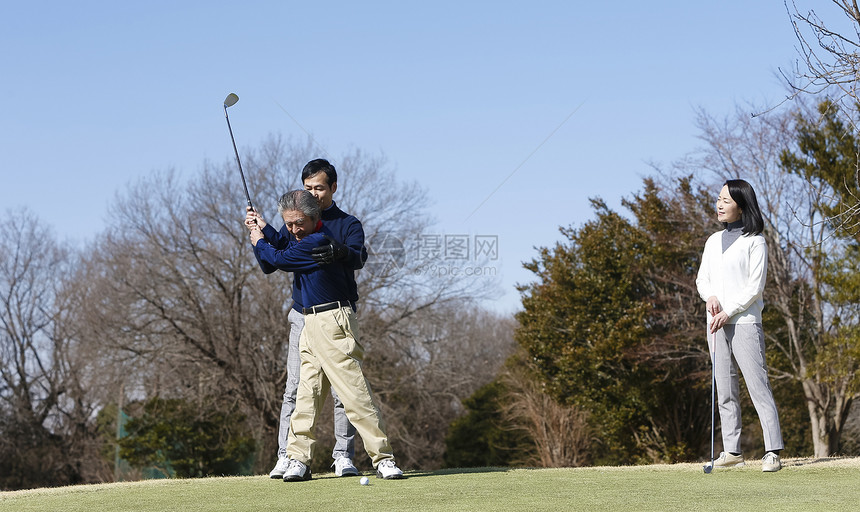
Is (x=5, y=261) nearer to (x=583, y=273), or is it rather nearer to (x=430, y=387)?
(x=430, y=387)

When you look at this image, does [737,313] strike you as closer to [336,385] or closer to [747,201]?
[747,201]

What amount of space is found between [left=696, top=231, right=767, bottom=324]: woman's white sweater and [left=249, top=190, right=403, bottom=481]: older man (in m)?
2.32

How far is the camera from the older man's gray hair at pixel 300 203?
5184mm

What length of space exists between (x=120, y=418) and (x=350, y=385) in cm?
2295

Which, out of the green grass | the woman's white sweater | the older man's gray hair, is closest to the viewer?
the green grass

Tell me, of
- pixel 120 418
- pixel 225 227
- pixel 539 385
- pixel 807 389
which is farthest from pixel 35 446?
pixel 807 389

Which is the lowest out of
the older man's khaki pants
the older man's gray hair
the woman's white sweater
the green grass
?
the green grass

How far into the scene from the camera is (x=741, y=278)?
546 centimetres

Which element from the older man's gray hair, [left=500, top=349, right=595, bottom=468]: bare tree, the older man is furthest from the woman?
[left=500, top=349, right=595, bottom=468]: bare tree

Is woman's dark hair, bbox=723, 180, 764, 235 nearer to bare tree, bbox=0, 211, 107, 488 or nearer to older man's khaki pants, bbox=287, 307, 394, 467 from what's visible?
older man's khaki pants, bbox=287, 307, 394, 467

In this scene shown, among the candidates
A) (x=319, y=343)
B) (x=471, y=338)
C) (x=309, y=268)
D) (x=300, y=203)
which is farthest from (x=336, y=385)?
(x=471, y=338)

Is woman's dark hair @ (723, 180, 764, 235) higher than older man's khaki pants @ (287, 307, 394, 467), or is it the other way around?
woman's dark hair @ (723, 180, 764, 235)

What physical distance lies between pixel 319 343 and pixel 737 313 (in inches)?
105

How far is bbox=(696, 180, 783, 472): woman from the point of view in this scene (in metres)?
5.41
